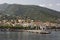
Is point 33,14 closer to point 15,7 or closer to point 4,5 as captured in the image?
point 15,7

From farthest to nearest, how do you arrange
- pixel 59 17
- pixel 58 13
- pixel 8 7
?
pixel 8 7 < pixel 58 13 < pixel 59 17

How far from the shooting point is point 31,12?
166 meters

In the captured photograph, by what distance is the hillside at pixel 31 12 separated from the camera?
152 meters

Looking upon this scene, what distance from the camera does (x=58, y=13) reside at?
559 feet

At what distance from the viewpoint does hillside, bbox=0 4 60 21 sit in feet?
497

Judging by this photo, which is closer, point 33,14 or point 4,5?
point 33,14

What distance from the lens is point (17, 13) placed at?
166m

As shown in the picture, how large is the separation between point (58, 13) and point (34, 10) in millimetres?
16757

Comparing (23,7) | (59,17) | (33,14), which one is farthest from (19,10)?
(59,17)

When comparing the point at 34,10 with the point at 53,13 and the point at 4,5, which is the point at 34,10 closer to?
the point at 53,13

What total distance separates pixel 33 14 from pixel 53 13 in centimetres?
1364

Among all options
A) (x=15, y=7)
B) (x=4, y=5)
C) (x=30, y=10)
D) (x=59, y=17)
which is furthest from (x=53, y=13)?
(x=4, y=5)

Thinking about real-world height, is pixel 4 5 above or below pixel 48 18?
above

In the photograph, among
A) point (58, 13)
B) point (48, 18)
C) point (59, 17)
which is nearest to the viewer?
point (48, 18)
